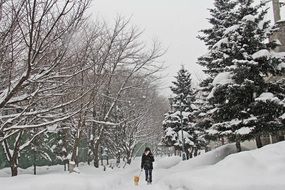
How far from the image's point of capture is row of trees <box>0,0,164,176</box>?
6.60m

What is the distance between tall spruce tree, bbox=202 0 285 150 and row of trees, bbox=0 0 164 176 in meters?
4.98

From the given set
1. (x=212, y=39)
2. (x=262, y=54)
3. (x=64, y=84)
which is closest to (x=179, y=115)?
(x=212, y=39)

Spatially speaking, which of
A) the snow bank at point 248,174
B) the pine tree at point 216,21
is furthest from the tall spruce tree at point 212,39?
the snow bank at point 248,174

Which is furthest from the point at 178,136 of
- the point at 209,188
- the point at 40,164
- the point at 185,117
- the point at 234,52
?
the point at 209,188

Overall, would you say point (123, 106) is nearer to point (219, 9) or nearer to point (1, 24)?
point (219, 9)

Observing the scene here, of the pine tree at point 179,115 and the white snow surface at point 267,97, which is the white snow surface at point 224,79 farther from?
the pine tree at point 179,115

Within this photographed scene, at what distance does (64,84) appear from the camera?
8.45 metres

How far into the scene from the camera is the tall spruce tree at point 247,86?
49.3ft

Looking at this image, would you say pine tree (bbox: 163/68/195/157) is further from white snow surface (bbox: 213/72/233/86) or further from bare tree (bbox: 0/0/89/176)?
bare tree (bbox: 0/0/89/176)

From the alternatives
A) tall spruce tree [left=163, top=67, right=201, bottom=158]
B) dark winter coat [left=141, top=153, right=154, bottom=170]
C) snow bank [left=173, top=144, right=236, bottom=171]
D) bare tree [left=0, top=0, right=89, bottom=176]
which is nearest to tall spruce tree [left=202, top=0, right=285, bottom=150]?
snow bank [left=173, top=144, right=236, bottom=171]

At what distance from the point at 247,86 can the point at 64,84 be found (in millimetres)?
9398

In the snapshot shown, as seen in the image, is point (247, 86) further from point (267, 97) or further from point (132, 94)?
point (132, 94)

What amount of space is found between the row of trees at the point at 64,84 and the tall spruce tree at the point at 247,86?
4978 millimetres

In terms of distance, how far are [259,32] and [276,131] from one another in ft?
14.8
